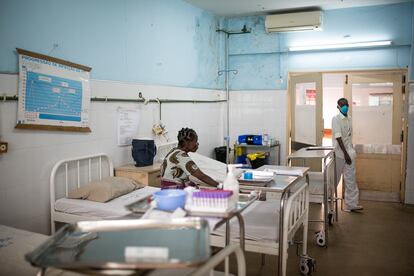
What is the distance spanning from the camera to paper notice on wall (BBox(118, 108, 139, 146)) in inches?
164

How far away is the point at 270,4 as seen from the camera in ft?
18.9

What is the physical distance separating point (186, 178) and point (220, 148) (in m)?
3.02

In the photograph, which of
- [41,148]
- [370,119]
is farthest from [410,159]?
[41,148]

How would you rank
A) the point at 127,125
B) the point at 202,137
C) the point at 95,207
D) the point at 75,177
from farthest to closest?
the point at 202,137, the point at 127,125, the point at 75,177, the point at 95,207

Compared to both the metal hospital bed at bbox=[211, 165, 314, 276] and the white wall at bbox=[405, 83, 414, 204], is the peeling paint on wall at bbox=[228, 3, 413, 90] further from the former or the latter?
the metal hospital bed at bbox=[211, 165, 314, 276]

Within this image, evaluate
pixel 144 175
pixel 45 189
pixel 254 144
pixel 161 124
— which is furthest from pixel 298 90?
pixel 45 189

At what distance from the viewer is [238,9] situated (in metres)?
6.12

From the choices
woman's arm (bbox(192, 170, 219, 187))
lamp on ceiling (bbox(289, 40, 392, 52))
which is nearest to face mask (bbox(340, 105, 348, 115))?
lamp on ceiling (bbox(289, 40, 392, 52))

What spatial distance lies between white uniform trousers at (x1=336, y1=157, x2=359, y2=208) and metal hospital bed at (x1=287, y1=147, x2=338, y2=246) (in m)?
0.48

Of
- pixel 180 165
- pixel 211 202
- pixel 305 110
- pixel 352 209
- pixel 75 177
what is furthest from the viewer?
pixel 305 110

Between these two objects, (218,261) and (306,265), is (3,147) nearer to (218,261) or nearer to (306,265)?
(218,261)

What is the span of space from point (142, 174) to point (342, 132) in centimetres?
284

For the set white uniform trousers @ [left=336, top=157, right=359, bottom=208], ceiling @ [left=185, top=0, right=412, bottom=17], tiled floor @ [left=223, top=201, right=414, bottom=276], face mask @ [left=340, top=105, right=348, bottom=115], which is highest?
ceiling @ [left=185, top=0, right=412, bottom=17]

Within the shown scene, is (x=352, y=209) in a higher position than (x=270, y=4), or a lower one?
lower
